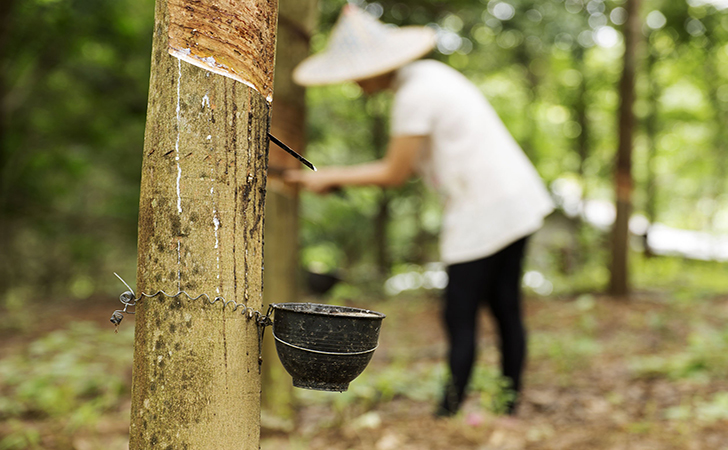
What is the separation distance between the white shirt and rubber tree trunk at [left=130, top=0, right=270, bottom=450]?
5.52ft

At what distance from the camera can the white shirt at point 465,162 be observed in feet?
8.71

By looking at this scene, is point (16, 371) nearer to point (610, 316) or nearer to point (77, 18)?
point (77, 18)

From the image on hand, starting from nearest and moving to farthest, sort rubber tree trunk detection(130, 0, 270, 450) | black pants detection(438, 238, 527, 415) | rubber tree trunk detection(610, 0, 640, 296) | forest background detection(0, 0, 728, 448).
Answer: rubber tree trunk detection(130, 0, 270, 450) → black pants detection(438, 238, 527, 415) → forest background detection(0, 0, 728, 448) → rubber tree trunk detection(610, 0, 640, 296)

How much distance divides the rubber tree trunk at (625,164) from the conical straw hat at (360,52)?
474 centimetres

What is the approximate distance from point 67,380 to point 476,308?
2.56 metres

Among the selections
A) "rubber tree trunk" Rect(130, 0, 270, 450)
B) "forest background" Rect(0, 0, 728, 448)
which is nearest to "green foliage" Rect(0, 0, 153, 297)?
"forest background" Rect(0, 0, 728, 448)

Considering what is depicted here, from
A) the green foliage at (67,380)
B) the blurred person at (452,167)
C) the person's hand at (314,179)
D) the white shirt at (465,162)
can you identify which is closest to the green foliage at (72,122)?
the green foliage at (67,380)

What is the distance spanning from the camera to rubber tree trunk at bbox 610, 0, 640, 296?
6.65 meters

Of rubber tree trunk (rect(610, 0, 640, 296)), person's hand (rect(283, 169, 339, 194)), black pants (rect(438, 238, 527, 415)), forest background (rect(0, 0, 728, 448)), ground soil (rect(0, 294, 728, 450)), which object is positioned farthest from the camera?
rubber tree trunk (rect(610, 0, 640, 296))

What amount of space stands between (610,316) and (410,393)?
351cm

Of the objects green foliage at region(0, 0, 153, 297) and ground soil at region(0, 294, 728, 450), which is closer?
ground soil at region(0, 294, 728, 450)

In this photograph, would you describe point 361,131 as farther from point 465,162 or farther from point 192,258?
point 192,258

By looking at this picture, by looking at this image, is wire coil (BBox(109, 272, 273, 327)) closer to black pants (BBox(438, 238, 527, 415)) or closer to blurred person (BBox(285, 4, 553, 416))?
blurred person (BBox(285, 4, 553, 416))

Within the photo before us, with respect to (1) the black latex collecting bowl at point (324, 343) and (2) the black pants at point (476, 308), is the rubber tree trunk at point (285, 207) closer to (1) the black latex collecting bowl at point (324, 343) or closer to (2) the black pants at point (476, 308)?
A: (2) the black pants at point (476, 308)
